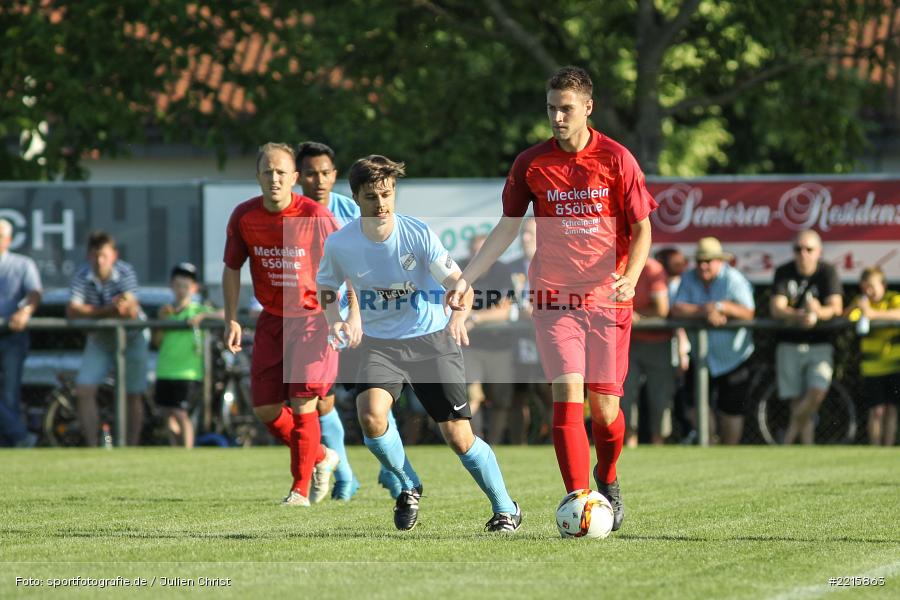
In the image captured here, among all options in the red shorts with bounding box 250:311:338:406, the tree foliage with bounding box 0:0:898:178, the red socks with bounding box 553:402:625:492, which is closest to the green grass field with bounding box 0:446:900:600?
the red socks with bounding box 553:402:625:492

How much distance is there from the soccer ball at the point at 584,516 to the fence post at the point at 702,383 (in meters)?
8.08

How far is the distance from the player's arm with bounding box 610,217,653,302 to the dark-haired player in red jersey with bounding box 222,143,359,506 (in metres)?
2.37

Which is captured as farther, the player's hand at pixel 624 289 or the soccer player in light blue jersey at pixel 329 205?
the soccer player in light blue jersey at pixel 329 205

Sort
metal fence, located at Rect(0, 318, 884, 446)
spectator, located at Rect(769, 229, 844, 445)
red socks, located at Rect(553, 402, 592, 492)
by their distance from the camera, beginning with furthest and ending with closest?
metal fence, located at Rect(0, 318, 884, 446) → spectator, located at Rect(769, 229, 844, 445) → red socks, located at Rect(553, 402, 592, 492)

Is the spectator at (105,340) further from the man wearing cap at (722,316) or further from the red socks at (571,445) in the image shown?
the red socks at (571,445)

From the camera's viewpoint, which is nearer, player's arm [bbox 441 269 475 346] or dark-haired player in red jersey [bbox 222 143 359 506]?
player's arm [bbox 441 269 475 346]

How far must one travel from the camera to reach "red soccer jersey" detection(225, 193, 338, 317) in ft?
31.2

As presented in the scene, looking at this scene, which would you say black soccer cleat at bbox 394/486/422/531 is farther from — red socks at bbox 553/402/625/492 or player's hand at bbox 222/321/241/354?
player's hand at bbox 222/321/241/354

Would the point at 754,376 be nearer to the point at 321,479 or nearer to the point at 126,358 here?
the point at 126,358

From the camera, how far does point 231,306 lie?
963 cm

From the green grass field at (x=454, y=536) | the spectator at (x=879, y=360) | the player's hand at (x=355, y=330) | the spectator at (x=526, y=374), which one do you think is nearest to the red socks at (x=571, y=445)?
the green grass field at (x=454, y=536)

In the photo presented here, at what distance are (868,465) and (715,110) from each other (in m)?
17.0

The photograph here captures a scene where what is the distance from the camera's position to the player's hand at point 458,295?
7.55 m

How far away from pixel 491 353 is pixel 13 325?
4.51 metres
